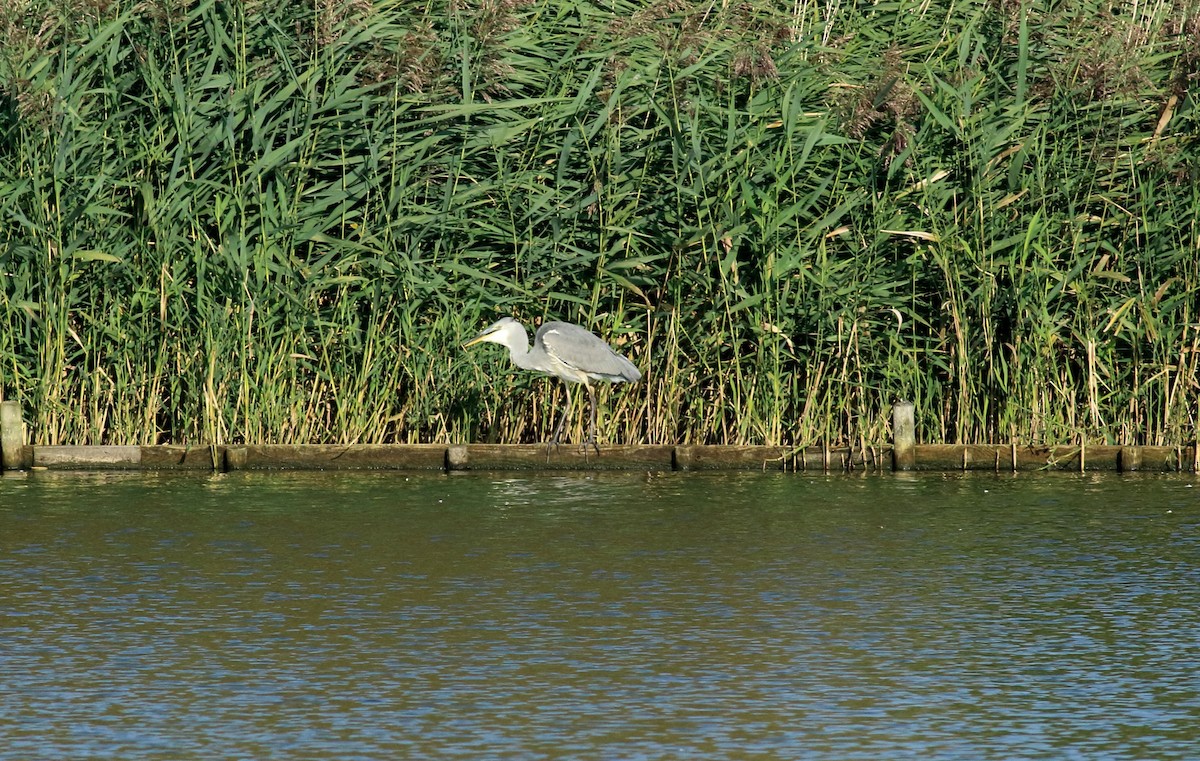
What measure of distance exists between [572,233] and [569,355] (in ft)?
4.27

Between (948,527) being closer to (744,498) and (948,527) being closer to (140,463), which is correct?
(744,498)

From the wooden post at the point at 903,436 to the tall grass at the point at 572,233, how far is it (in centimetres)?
35

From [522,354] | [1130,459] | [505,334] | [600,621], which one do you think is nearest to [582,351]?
[522,354]

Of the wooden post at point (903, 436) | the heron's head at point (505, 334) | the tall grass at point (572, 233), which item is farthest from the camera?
the tall grass at point (572, 233)

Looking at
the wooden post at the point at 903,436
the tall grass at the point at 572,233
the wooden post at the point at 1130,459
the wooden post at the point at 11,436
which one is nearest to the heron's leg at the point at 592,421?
the tall grass at the point at 572,233

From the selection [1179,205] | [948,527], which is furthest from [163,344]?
[1179,205]

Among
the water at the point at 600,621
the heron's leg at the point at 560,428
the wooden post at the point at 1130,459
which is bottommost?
the water at the point at 600,621

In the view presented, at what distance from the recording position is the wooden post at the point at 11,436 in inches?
Result: 447

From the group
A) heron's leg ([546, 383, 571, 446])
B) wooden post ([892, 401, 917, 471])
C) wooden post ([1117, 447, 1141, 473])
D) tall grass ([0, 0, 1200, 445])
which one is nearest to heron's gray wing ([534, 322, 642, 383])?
heron's leg ([546, 383, 571, 446])

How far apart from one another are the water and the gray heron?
2.20 ft

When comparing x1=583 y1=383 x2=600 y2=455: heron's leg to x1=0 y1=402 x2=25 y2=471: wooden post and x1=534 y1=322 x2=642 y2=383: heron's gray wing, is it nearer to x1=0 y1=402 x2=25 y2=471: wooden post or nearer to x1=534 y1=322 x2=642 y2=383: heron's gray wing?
x1=534 y1=322 x2=642 y2=383: heron's gray wing

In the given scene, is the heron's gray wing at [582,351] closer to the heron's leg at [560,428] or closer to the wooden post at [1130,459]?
the heron's leg at [560,428]

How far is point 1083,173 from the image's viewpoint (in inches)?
469

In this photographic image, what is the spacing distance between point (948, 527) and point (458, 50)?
15.3ft
